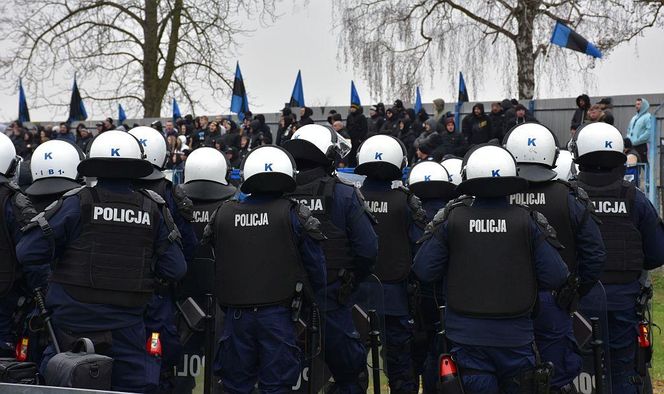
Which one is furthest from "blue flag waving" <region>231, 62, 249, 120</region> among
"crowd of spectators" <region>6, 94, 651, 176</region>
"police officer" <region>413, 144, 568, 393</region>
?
"police officer" <region>413, 144, 568, 393</region>

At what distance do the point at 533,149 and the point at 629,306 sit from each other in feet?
5.10

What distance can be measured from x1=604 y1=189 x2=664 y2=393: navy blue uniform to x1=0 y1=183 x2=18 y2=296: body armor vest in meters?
4.41

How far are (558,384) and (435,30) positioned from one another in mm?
19418

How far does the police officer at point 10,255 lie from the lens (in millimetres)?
7402

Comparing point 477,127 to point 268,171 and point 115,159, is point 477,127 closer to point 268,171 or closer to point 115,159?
point 268,171

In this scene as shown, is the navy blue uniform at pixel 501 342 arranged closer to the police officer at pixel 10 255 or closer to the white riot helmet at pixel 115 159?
the white riot helmet at pixel 115 159

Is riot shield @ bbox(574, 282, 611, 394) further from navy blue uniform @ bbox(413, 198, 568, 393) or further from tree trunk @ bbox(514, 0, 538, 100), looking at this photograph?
tree trunk @ bbox(514, 0, 538, 100)

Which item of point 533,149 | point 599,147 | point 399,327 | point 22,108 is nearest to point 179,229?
point 399,327

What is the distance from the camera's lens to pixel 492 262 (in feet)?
21.6

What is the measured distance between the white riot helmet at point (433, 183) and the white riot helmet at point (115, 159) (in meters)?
3.46

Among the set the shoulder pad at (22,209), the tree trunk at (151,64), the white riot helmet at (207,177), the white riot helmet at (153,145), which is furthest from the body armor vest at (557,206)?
the tree trunk at (151,64)

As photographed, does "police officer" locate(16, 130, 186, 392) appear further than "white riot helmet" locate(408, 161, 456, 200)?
No

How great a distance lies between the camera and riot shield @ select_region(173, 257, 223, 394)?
8172 millimetres

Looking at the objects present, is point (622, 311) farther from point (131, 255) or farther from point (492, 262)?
point (131, 255)
